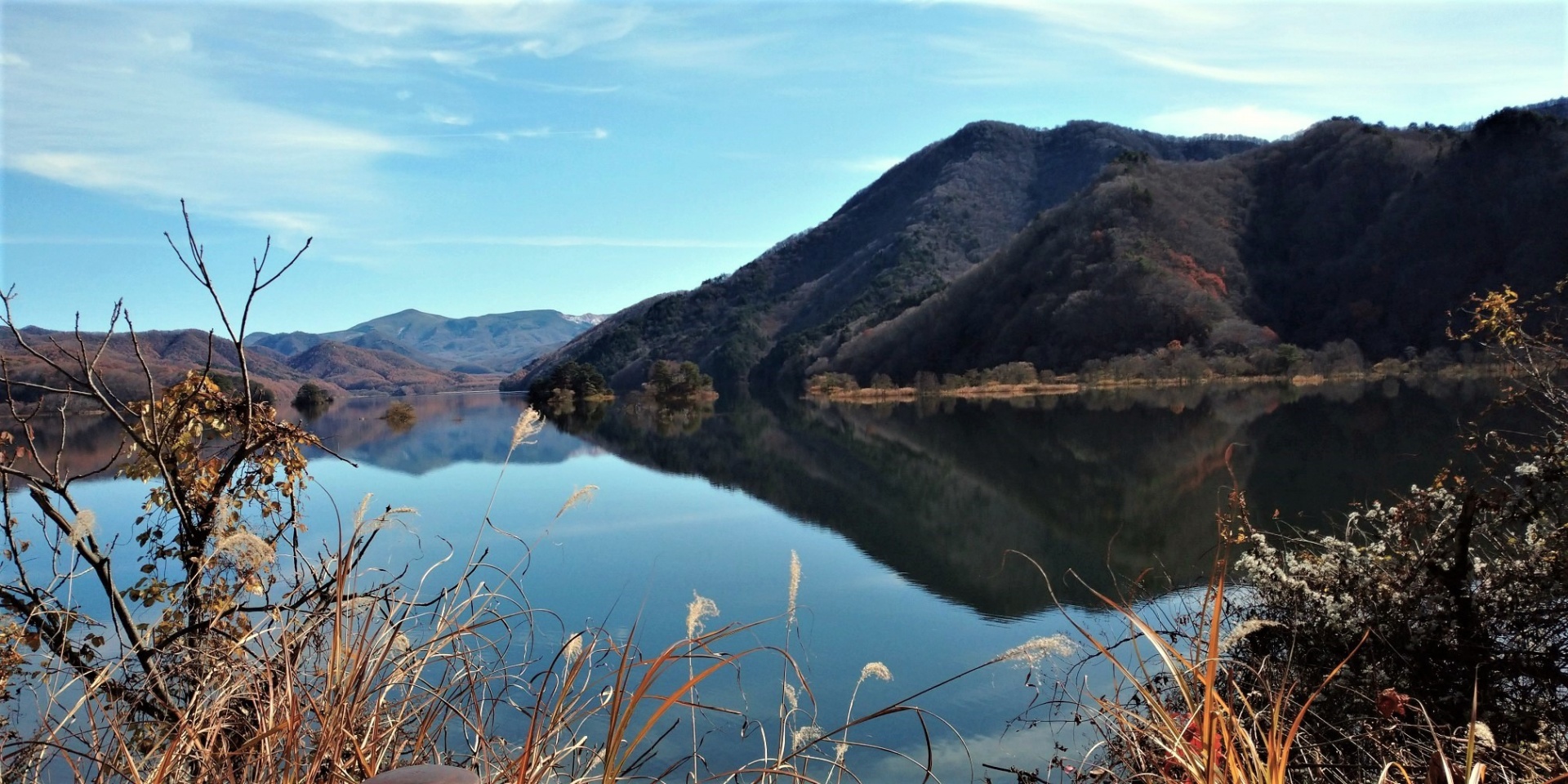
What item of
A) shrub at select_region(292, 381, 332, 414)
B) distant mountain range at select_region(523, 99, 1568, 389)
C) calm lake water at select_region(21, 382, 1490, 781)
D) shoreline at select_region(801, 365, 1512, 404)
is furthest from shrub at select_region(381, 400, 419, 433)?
distant mountain range at select_region(523, 99, 1568, 389)

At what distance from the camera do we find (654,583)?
10758 mm

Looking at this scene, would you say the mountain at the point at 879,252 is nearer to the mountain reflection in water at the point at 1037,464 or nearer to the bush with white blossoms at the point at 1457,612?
the mountain reflection in water at the point at 1037,464

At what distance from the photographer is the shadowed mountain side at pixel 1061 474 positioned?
11.2 m

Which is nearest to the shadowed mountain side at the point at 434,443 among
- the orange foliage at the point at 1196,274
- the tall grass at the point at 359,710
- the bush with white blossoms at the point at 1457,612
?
the bush with white blossoms at the point at 1457,612

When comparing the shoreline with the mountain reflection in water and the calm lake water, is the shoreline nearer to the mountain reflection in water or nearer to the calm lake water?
the mountain reflection in water

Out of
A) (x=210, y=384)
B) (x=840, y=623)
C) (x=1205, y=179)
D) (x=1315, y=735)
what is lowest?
(x=840, y=623)

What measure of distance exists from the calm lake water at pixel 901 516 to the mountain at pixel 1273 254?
116ft

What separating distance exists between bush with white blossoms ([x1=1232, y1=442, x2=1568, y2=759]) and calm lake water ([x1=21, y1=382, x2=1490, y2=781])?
0.84 m

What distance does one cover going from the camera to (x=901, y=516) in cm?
1566

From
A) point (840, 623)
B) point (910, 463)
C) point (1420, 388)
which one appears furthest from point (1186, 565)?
point (1420, 388)

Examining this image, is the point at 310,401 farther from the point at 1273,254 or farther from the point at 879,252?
the point at 879,252

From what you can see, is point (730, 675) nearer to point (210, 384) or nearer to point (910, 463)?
point (210, 384)

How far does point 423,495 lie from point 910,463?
35.1 ft

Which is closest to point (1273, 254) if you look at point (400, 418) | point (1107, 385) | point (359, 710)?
point (1107, 385)
